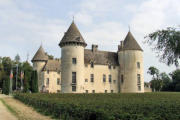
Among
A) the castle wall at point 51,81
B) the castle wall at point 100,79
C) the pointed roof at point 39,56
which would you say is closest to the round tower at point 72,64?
the castle wall at point 100,79

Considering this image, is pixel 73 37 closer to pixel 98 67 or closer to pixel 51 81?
pixel 98 67

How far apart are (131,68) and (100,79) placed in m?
7.24

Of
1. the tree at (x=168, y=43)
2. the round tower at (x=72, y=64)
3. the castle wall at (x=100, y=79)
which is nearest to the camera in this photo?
the tree at (x=168, y=43)

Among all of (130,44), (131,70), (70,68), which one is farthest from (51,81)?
(130,44)

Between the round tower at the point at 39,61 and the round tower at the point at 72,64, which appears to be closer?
the round tower at the point at 72,64

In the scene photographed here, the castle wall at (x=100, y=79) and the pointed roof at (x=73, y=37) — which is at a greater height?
the pointed roof at (x=73, y=37)

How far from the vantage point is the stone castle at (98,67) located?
123ft

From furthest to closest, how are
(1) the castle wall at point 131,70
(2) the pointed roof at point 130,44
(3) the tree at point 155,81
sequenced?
1. (3) the tree at point 155,81
2. (2) the pointed roof at point 130,44
3. (1) the castle wall at point 131,70

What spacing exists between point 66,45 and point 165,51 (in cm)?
2549

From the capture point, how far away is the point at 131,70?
4341 centimetres

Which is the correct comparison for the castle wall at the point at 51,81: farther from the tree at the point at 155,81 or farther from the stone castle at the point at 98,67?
the tree at the point at 155,81

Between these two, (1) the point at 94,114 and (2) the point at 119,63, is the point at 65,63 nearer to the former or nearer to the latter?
(2) the point at 119,63

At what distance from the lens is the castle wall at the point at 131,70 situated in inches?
1699

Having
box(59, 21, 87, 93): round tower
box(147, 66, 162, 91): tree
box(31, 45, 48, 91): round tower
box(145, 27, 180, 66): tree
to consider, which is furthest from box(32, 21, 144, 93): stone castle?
box(147, 66, 162, 91): tree
